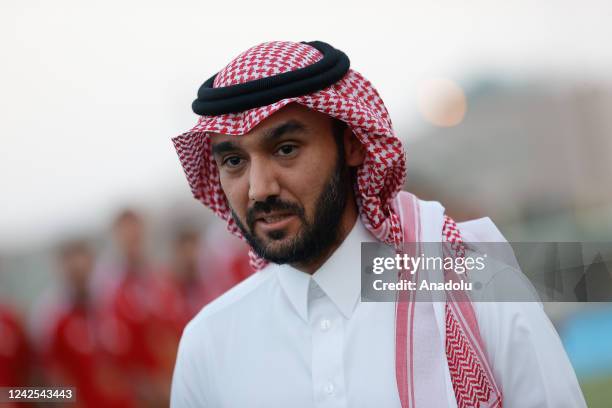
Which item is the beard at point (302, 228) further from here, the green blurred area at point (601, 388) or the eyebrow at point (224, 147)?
the green blurred area at point (601, 388)

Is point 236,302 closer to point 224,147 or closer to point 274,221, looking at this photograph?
point 274,221

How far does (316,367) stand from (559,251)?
843 millimetres

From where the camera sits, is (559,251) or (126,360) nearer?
(559,251)

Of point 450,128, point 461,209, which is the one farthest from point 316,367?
point 450,128

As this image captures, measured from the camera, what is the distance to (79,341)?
5.91 meters

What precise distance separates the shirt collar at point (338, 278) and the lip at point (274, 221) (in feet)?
0.72

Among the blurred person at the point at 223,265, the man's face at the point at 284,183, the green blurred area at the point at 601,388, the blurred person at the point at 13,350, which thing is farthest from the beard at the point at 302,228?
the green blurred area at the point at 601,388

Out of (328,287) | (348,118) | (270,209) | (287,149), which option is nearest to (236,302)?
(328,287)

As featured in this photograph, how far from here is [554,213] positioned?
866 inches

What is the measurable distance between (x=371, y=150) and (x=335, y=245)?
0.31 meters

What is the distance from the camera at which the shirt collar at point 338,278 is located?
2.33 meters

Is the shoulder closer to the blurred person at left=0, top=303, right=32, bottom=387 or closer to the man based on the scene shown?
the man

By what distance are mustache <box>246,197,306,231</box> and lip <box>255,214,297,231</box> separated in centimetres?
2

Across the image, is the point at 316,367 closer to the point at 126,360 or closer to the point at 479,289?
the point at 479,289
